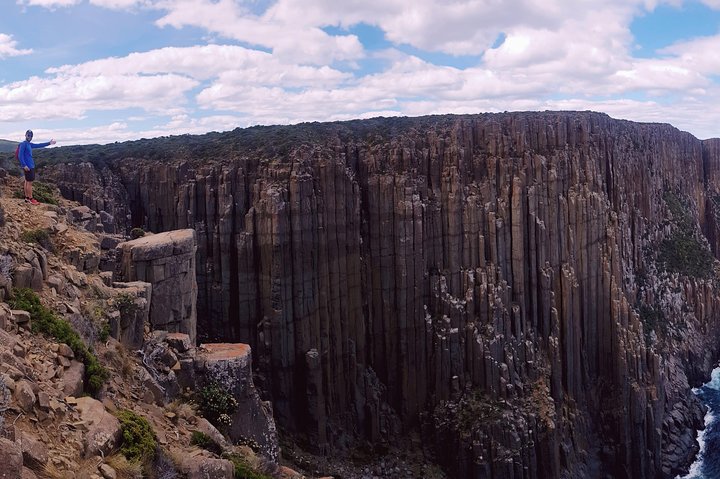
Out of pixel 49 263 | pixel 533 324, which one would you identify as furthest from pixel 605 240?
pixel 49 263

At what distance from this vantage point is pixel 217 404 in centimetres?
1716

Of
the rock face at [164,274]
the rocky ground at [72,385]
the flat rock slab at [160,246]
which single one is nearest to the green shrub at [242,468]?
the rocky ground at [72,385]

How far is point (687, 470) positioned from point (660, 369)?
25.1 feet

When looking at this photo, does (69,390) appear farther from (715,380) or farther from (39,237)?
(715,380)

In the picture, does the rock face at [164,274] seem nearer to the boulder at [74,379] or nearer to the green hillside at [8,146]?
the boulder at [74,379]

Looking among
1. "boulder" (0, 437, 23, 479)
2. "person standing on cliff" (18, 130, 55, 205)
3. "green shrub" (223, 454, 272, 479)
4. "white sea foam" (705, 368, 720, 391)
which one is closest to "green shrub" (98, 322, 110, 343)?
"green shrub" (223, 454, 272, 479)

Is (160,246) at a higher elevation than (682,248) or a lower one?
higher

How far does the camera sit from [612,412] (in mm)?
44406

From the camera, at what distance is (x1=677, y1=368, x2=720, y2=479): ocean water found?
43.8m

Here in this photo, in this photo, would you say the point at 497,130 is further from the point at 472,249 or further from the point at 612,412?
the point at 612,412

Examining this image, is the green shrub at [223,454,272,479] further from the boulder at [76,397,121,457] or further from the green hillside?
the green hillside

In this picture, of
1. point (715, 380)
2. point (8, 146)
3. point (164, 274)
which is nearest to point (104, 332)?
point (164, 274)

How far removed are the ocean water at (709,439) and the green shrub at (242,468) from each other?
4118cm

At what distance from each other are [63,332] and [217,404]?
216 inches
